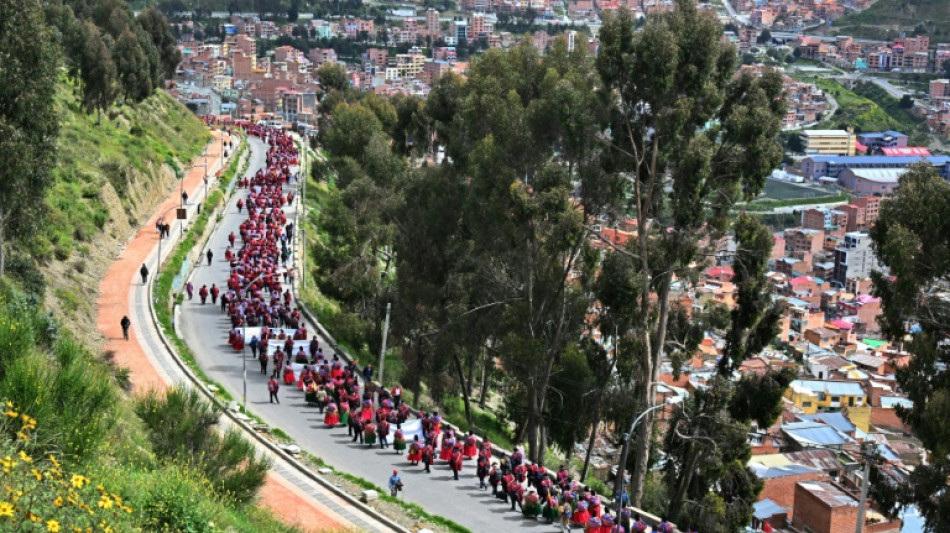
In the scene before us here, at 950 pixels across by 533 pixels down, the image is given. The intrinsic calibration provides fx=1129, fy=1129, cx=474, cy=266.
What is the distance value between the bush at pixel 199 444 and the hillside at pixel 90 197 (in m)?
7.32

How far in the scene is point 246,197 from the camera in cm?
4112

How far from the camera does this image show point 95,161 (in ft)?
106

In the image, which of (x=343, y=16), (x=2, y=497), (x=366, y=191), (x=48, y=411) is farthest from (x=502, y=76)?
(x=343, y=16)

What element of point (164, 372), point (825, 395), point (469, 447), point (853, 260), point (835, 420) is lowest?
point (853, 260)

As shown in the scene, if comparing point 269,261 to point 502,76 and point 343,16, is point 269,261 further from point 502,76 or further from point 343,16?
point 343,16

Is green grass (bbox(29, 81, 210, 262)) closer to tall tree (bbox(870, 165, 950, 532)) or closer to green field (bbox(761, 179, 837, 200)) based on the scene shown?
tall tree (bbox(870, 165, 950, 532))

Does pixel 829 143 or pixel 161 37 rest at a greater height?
pixel 161 37

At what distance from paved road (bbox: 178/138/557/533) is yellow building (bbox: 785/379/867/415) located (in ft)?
99.8

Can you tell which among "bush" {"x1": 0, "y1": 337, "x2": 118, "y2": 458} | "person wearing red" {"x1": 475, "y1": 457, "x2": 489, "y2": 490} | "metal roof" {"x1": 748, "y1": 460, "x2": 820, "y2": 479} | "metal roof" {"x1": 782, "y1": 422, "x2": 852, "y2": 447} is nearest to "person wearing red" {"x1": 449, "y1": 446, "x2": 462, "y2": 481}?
"person wearing red" {"x1": 475, "y1": 457, "x2": 489, "y2": 490}

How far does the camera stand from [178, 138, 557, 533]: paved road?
639 inches

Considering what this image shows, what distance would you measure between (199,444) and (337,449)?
5709 millimetres

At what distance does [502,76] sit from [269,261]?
9.44m

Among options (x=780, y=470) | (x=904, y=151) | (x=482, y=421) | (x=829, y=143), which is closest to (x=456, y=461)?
(x=482, y=421)

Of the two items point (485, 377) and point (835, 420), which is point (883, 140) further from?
point (485, 377)
